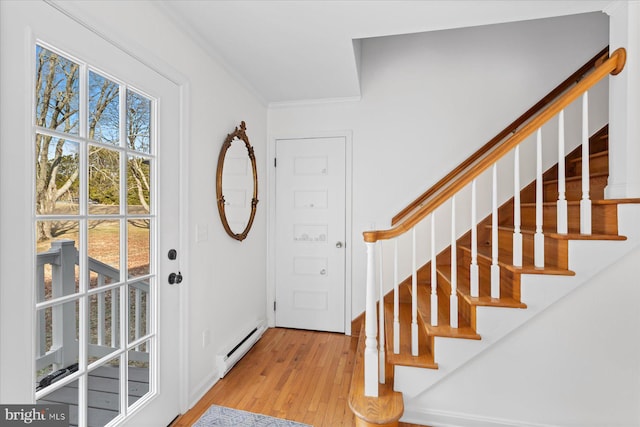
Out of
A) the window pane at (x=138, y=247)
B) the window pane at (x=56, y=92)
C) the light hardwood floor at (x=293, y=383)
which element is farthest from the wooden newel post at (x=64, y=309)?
the light hardwood floor at (x=293, y=383)

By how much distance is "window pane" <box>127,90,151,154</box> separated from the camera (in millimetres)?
1473

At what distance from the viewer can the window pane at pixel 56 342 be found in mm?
1062

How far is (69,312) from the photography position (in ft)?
3.81

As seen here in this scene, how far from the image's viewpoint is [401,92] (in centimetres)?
284

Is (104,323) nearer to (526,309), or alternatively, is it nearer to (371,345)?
(371,345)

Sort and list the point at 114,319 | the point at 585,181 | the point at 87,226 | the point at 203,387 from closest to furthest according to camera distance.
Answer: the point at 87,226 < the point at 114,319 < the point at 585,181 < the point at 203,387

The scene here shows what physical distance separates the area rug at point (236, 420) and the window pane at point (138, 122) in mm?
1569

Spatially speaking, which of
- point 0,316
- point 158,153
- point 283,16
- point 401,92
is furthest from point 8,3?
point 401,92

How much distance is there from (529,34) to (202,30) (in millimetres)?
2784

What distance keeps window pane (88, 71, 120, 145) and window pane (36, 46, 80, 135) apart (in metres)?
0.07

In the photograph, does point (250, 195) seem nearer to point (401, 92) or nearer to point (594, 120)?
point (401, 92)

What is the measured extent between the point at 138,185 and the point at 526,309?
7.27 feet

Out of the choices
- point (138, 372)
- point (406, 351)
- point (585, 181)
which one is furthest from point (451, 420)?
point (138, 372)

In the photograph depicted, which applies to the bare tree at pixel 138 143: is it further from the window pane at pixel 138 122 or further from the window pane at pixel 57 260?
the window pane at pixel 57 260
